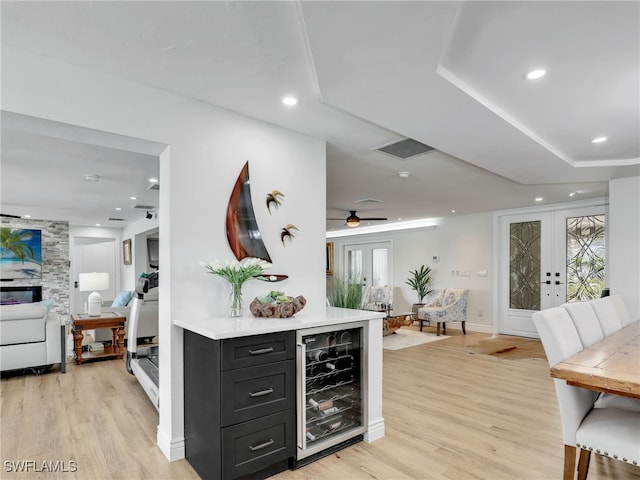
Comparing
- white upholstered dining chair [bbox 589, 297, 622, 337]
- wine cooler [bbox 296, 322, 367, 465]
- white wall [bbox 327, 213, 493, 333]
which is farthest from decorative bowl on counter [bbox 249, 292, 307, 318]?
white wall [bbox 327, 213, 493, 333]

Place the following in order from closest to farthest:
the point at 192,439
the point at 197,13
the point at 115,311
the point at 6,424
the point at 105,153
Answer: the point at 197,13 < the point at 192,439 < the point at 6,424 < the point at 105,153 < the point at 115,311

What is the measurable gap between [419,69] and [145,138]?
5.44 feet

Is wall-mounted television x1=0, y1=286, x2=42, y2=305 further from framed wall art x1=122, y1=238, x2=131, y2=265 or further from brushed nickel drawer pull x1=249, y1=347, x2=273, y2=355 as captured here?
brushed nickel drawer pull x1=249, y1=347, x2=273, y2=355

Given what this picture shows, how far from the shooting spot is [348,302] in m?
3.95

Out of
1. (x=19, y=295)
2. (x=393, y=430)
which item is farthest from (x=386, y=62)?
(x=19, y=295)

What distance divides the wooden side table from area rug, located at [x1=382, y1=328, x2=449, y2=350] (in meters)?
3.94

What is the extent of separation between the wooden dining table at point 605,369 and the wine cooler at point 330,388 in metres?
1.26

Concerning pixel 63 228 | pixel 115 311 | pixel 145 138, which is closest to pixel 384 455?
pixel 145 138

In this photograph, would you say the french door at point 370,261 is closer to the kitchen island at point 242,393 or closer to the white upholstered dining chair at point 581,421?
the kitchen island at point 242,393

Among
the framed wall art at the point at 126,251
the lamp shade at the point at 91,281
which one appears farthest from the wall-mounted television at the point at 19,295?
the lamp shade at the point at 91,281

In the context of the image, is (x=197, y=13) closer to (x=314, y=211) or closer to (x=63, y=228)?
(x=314, y=211)

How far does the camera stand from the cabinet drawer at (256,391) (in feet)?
6.82

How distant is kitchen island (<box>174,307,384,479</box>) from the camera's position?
6.79 feet

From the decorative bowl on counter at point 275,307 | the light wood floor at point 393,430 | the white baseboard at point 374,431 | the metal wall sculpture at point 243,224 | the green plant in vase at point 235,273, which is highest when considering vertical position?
the metal wall sculpture at point 243,224
